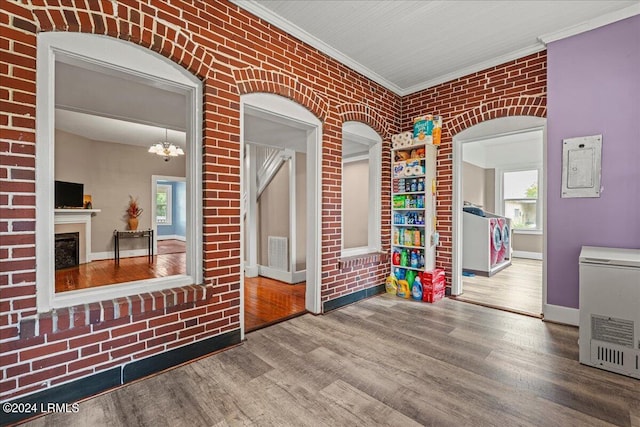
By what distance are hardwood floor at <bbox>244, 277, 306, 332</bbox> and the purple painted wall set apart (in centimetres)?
278

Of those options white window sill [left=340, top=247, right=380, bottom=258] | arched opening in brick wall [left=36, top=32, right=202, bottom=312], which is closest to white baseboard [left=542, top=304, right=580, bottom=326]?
white window sill [left=340, top=247, right=380, bottom=258]

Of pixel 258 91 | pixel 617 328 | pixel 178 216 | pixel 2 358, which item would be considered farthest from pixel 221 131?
pixel 178 216

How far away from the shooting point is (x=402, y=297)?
12.3ft

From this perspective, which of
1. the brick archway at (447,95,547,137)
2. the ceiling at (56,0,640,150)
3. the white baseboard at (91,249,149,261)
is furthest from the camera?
the white baseboard at (91,249,149,261)

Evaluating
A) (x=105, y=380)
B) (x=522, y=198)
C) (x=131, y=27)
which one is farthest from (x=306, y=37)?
(x=522, y=198)

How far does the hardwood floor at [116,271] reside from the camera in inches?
176

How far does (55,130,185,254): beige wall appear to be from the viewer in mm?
5918

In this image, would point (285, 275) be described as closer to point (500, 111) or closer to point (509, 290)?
point (509, 290)

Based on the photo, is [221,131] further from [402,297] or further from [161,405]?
[402,297]

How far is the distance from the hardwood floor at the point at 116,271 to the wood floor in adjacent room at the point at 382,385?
2.91 meters

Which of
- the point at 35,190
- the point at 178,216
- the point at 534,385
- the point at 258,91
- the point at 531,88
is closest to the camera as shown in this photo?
the point at 35,190

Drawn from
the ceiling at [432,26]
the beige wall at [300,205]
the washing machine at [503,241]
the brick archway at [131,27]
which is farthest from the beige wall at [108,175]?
the washing machine at [503,241]

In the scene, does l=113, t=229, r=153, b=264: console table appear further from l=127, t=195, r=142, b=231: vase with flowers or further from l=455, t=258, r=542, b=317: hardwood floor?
l=455, t=258, r=542, b=317: hardwood floor

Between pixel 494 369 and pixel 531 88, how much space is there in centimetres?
296
